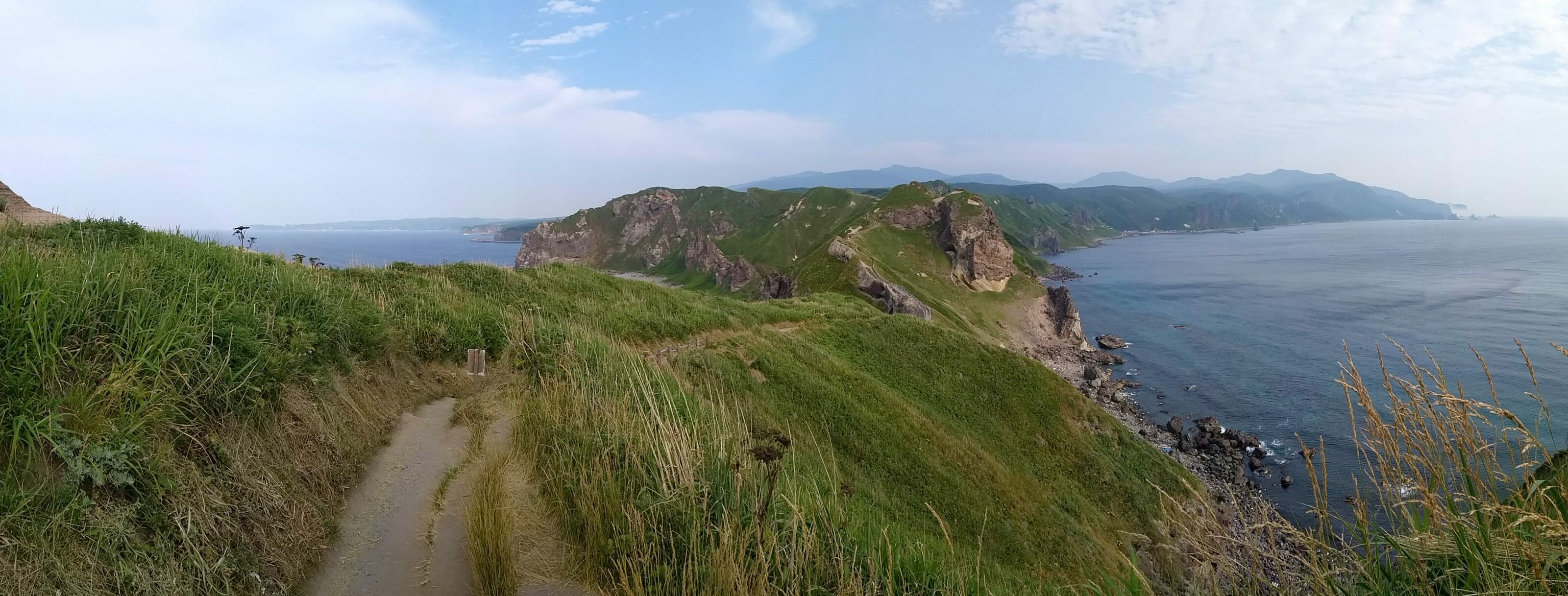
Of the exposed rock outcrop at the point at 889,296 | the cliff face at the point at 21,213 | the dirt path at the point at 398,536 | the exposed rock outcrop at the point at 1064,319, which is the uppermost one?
the cliff face at the point at 21,213

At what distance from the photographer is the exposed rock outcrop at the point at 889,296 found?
65.1 m

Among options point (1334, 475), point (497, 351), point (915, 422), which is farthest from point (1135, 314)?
point (497, 351)

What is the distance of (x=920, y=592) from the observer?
3842mm

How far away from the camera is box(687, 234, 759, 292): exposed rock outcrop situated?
118m

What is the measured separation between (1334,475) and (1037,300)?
2298 inches

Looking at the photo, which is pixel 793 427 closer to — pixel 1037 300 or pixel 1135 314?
pixel 1037 300

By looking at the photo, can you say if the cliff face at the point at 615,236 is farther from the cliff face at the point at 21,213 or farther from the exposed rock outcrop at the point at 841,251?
the cliff face at the point at 21,213

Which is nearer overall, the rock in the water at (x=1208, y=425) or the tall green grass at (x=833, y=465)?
the tall green grass at (x=833, y=465)

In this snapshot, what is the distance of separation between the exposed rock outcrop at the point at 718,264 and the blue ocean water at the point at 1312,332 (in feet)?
240

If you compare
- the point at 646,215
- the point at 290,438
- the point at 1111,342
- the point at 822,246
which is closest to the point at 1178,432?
the point at 1111,342

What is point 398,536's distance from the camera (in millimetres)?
4531

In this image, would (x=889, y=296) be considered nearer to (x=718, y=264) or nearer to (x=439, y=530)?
(x=439, y=530)

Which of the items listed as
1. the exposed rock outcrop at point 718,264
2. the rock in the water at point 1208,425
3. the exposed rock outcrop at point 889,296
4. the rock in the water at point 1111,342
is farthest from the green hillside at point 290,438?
the exposed rock outcrop at point 718,264

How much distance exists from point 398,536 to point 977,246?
100 meters
